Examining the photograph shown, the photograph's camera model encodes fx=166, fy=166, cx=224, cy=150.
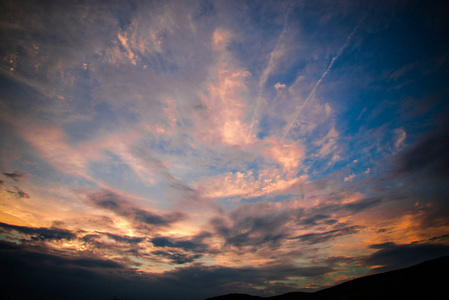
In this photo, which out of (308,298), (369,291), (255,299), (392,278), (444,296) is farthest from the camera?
(255,299)

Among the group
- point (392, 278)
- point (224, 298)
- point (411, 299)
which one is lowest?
point (224, 298)

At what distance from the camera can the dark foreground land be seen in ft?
102

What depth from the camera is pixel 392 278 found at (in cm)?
4094

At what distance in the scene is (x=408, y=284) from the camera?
3553 centimetres

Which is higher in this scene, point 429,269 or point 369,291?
point 429,269

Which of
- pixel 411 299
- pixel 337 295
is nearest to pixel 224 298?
pixel 337 295

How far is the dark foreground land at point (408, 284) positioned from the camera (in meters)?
31.0

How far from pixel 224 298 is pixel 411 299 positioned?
45.9 meters

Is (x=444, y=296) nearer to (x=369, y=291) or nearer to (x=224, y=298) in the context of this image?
(x=369, y=291)

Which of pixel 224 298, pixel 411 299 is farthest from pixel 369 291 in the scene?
pixel 224 298

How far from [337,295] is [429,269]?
21.3 metres

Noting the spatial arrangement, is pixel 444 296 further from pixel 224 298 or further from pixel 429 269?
pixel 224 298

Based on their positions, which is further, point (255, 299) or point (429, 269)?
point (255, 299)

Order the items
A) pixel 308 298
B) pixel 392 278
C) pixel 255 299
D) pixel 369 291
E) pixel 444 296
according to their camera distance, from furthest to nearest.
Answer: pixel 255 299 → pixel 308 298 → pixel 392 278 → pixel 369 291 → pixel 444 296
